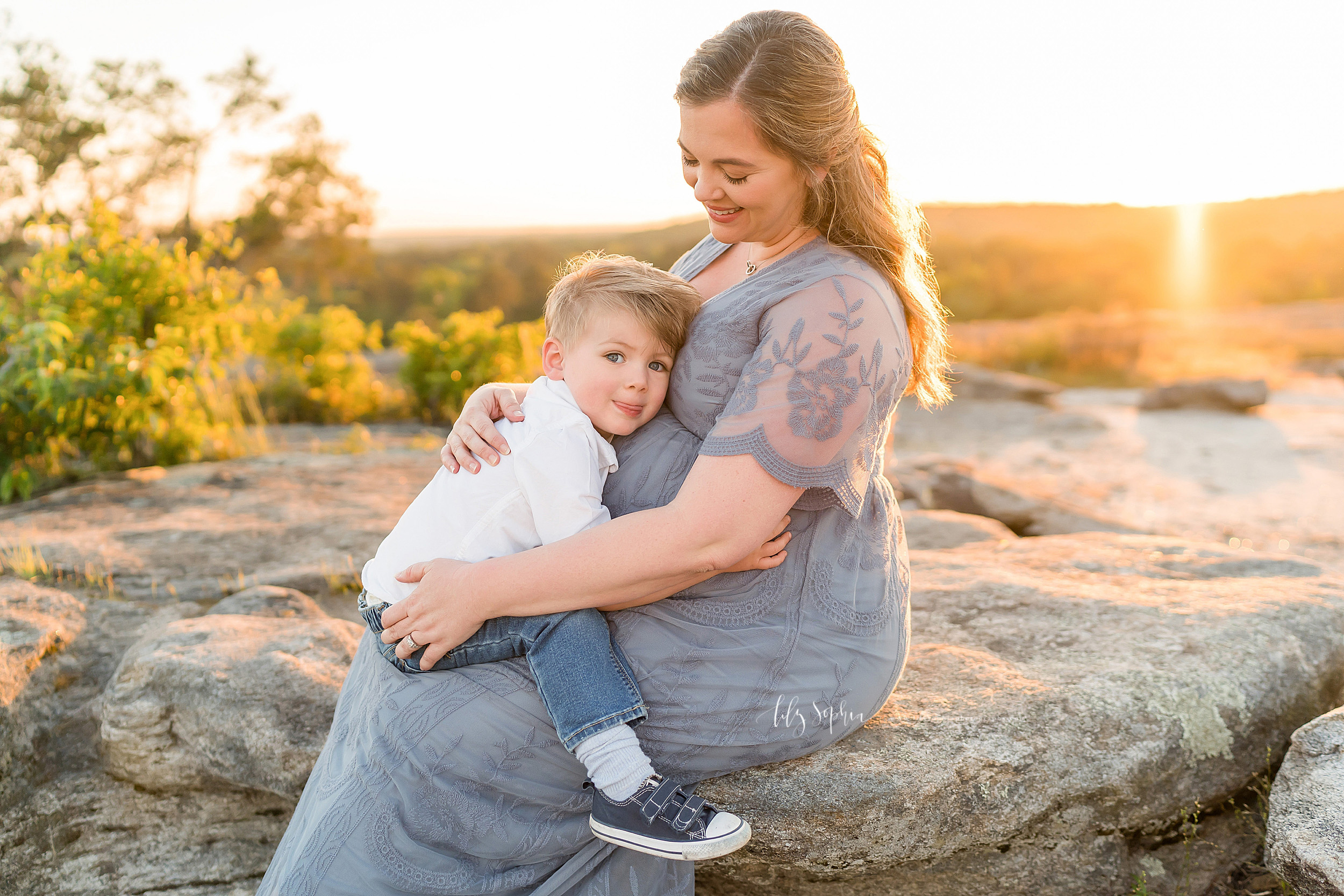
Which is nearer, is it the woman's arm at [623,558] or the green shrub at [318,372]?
the woman's arm at [623,558]

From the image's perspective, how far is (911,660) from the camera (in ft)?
8.28

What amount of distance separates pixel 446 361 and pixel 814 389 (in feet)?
22.2

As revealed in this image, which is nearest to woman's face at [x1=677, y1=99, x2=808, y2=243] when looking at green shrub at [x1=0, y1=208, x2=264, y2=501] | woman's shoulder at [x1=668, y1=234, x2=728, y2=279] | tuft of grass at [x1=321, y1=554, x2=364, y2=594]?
woman's shoulder at [x1=668, y1=234, x2=728, y2=279]

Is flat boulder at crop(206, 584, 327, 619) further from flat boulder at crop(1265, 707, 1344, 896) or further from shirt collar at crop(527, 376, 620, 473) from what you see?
flat boulder at crop(1265, 707, 1344, 896)

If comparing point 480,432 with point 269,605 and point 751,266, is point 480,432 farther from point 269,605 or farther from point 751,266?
point 269,605

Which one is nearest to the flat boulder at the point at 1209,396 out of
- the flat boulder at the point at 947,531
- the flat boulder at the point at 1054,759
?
the flat boulder at the point at 947,531

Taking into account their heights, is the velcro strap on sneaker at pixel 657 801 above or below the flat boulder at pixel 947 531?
above

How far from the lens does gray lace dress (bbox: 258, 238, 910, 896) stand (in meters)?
1.79

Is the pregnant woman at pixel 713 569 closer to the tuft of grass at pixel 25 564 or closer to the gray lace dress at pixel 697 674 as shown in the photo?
the gray lace dress at pixel 697 674

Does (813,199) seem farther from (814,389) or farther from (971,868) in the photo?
(971,868)

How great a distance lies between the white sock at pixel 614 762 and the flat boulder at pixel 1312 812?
4.58ft

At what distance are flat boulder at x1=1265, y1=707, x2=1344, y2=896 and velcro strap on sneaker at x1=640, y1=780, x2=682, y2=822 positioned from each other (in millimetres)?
1340

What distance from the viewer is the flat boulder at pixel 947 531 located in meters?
4.17

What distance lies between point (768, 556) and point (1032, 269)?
32.0 m
